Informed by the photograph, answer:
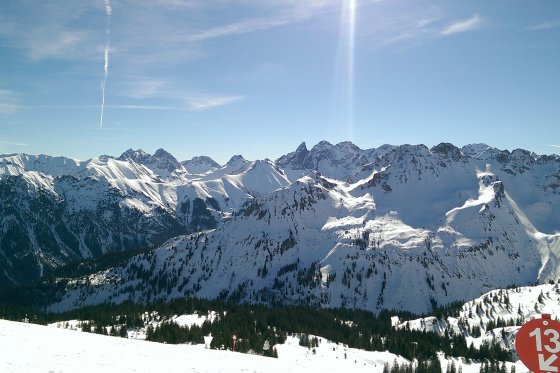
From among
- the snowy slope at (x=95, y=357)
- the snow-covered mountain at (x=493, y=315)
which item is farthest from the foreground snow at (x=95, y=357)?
the snow-covered mountain at (x=493, y=315)

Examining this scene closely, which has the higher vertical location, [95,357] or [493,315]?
[95,357]

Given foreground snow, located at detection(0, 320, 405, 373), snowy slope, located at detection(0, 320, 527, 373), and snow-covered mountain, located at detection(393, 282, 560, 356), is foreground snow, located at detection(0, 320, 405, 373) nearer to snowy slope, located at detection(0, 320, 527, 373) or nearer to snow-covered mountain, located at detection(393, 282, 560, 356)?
snowy slope, located at detection(0, 320, 527, 373)

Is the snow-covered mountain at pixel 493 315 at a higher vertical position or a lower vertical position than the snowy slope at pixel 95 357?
lower

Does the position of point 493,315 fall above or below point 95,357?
below

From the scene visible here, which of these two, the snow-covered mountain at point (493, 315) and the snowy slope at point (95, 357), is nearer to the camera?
the snowy slope at point (95, 357)

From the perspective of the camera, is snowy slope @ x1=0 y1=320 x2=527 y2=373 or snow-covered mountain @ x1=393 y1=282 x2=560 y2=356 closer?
snowy slope @ x1=0 y1=320 x2=527 y2=373

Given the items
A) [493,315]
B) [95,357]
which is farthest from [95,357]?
[493,315]

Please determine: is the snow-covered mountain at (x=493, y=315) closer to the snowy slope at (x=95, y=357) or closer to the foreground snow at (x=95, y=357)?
the snowy slope at (x=95, y=357)

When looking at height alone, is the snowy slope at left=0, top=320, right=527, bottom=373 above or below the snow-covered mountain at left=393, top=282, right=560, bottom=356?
above

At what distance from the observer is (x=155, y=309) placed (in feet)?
613

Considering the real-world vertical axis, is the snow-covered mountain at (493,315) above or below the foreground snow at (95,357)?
below

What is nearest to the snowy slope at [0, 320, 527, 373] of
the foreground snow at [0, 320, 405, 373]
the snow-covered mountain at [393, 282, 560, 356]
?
the foreground snow at [0, 320, 405, 373]

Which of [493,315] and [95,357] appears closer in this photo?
[95,357]

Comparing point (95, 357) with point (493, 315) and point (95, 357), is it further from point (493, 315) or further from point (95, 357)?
point (493, 315)
